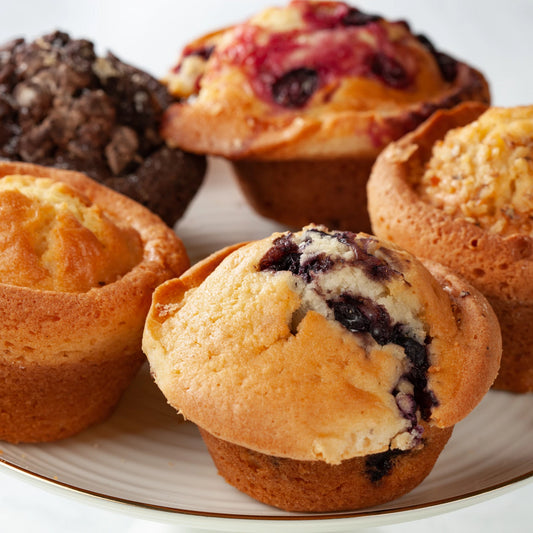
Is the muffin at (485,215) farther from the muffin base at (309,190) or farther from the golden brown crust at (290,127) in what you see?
the muffin base at (309,190)

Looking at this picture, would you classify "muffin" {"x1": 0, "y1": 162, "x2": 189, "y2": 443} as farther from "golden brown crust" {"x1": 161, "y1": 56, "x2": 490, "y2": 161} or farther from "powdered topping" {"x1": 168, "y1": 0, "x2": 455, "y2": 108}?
"powdered topping" {"x1": 168, "y1": 0, "x2": 455, "y2": 108}

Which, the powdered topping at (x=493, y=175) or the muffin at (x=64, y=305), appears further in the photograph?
the powdered topping at (x=493, y=175)

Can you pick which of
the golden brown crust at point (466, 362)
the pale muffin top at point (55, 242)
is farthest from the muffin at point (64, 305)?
the golden brown crust at point (466, 362)

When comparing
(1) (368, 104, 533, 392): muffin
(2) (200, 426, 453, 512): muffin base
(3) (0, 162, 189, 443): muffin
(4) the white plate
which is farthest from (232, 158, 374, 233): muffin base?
(2) (200, 426, 453, 512): muffin base

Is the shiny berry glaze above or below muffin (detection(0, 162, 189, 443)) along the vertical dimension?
above

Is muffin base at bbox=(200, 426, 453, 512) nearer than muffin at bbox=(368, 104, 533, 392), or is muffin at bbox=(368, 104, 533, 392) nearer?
muffin base at bbox=(200, 426, 453, 512)

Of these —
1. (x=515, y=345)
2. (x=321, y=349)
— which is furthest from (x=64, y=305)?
(x=515, y=345)

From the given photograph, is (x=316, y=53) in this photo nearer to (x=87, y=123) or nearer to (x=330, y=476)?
(x=87, y=123)
